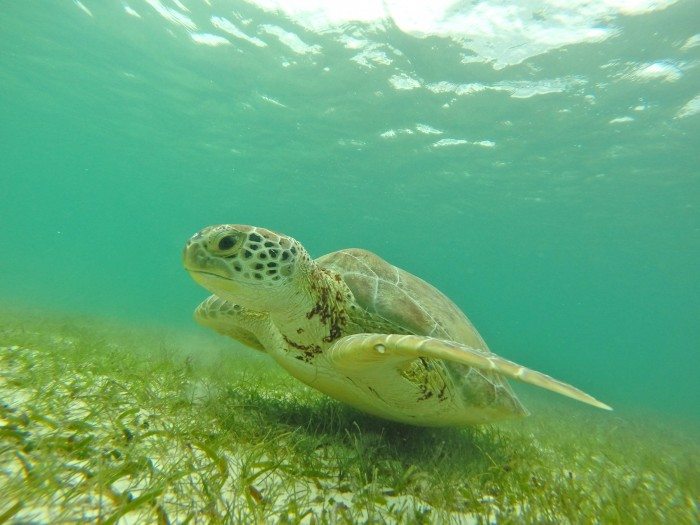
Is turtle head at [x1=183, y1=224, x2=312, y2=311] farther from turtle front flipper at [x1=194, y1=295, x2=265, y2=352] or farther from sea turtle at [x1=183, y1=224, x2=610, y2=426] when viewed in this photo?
turtle front flipper at [x1=194, y1=295, x2=265, y2=352]

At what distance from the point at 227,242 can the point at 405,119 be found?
54.4ft

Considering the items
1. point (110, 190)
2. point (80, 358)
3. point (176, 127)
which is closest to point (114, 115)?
point (176, 127)

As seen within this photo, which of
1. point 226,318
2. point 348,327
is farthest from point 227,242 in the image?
point 226,318

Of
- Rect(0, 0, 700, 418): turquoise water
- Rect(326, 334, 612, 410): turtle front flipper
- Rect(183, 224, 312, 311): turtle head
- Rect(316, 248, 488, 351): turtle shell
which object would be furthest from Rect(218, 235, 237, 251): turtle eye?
Rect(0, 0, 700, 418): turquoise water

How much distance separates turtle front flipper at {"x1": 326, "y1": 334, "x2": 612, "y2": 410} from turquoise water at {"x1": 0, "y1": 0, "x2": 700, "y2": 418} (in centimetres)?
1176

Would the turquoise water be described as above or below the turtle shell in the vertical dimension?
above

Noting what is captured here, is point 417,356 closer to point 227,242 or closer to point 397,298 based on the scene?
point 397,298

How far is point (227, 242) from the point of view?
7.50 feet

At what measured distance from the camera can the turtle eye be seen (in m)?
2.27

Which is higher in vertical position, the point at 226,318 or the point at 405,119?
the point at 405,119

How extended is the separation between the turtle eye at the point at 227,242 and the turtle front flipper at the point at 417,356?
0.88 meters

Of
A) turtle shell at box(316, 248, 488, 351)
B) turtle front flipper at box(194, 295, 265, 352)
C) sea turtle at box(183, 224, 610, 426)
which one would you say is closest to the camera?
Result: sea turtle at box(183, 224, 610, 426)

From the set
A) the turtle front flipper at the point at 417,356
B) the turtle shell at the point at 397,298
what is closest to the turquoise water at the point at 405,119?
the turtle shell at the point at 397,298

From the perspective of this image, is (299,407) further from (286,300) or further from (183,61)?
(183,61)
